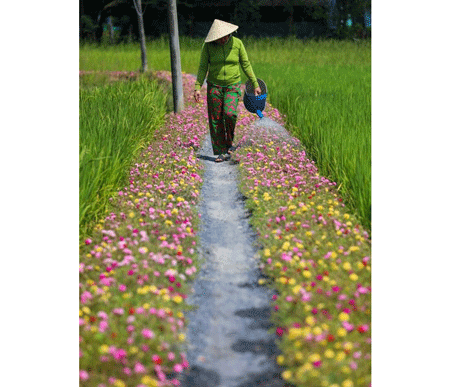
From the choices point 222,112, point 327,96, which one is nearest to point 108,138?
point 222,112

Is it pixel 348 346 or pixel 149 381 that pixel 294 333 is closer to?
pixel 348 346

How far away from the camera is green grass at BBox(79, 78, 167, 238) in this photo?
3500mm

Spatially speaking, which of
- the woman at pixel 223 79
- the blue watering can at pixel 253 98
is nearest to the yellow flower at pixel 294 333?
the woman at pixel 223 79

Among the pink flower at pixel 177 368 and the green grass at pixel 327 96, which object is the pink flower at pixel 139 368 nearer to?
the pink flower at pixel 177 368

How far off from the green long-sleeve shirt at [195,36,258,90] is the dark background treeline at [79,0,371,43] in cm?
64

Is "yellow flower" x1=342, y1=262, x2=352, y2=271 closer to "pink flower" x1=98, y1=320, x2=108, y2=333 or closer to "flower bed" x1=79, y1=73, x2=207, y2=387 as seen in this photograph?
"flower bed" x1=79, y1=73, x2=207, y2=387

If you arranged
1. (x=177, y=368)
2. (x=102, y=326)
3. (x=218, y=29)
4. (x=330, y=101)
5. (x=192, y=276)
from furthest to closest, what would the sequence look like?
(x=330, y=101) < (x=218, y=29) < (x=192, y=276) < (x=102, y=326) < (x=177, y=368)

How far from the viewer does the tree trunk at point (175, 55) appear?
7.13 metres

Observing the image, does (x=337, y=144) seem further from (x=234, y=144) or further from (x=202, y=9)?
(x=202, y=9)

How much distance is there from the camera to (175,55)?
7.29 m

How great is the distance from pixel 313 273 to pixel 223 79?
3.04m

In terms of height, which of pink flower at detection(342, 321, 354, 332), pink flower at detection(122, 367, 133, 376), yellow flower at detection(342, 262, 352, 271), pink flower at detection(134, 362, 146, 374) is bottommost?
pink flower at detection(122, 367, 133, 376)

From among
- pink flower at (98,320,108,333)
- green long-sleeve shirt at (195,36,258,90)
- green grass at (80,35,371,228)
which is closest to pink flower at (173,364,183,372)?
pink flower at (98,320,108,333)

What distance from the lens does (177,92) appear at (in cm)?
750
